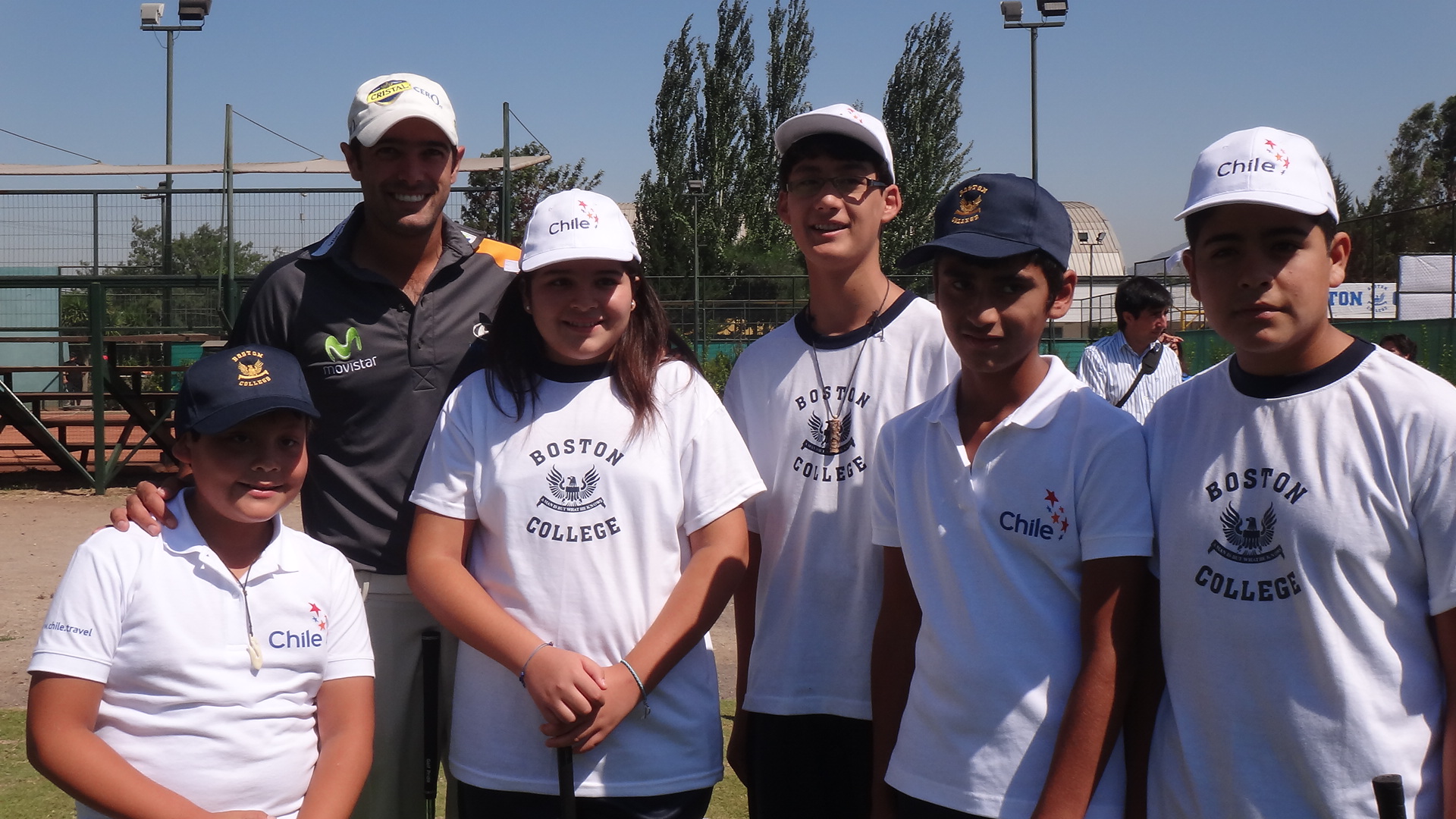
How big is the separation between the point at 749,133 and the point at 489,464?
3767cm

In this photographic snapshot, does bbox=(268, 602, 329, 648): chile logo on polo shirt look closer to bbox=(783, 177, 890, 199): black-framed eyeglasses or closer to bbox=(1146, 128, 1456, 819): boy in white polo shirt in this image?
bbox=(783, 177, 890, 199): black-framed eyeglasses

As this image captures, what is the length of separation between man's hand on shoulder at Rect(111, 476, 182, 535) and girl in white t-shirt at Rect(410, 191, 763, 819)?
0.49 metres

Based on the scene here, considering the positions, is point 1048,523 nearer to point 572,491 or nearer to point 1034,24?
point 572,491

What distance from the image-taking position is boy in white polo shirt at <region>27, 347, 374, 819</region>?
A: 2.13 metres

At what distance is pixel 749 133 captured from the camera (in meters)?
38.9

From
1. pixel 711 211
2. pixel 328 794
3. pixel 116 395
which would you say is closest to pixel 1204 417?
pixel 328 794

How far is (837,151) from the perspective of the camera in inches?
110

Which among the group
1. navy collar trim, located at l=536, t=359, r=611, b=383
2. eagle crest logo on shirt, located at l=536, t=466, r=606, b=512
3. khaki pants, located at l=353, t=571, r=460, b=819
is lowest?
khaki pants, located at l=353, t=571, r=460, b=819

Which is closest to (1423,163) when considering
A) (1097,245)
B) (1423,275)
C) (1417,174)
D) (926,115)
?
(1417,174)

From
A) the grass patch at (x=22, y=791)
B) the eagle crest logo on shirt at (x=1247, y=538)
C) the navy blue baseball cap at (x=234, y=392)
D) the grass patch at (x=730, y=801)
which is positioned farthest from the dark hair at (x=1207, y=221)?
the grass patch at (x=22, y=791)

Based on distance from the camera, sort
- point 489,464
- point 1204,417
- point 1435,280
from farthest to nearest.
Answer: point 1435,280
point 489,464
point 1204,417

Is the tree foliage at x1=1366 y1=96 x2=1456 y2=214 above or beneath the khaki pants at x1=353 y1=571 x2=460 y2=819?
above

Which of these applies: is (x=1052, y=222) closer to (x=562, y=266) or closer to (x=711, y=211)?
(x=562, y=266)

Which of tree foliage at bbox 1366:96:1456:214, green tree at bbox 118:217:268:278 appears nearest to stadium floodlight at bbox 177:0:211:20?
green tree at bbox 118:217:268:278
